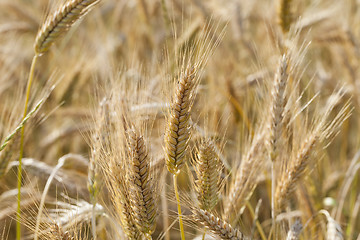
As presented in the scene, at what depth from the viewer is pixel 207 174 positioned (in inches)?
47.4

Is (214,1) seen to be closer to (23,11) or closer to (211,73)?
(211,73)

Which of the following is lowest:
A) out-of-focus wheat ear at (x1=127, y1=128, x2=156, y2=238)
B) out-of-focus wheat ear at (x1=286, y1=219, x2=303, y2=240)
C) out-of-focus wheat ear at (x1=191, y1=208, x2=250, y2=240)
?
out-of-focus wheat ear at (x1=286, y1=219, x2=303, y2=240)

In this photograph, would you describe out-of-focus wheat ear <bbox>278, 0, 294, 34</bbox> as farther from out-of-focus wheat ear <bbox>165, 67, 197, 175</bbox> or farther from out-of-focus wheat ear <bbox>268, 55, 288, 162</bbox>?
out-of-focus wheat ear <bbox>165, 67, 197, 175</bbox>

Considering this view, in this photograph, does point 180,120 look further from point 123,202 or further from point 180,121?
point 123,202

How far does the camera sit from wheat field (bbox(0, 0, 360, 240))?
1.21m

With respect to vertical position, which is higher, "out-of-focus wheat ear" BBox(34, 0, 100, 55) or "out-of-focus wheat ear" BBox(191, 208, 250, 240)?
"out-of-focus wheat ear" BBox(34, 0, 100, 55)

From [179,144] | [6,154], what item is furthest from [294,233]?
[6,154]

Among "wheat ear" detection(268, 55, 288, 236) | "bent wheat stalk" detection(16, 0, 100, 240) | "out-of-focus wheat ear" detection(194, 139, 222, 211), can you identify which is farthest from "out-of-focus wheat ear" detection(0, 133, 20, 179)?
"wheat ear" detection(268, 55, 288, 236)

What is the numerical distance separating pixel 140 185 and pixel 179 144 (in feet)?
0.50

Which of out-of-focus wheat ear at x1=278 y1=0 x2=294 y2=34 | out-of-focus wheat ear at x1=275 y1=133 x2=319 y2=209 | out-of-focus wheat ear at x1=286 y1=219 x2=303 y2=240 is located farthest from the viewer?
out-of-focus wheat ear at x1=278 y1=0 x2=294 y2=34

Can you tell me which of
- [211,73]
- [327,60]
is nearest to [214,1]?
[211,73]

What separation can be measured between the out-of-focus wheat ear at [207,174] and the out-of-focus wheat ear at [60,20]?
2.15 ft

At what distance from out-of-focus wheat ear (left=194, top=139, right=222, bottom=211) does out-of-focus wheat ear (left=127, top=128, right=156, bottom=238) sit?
14cm

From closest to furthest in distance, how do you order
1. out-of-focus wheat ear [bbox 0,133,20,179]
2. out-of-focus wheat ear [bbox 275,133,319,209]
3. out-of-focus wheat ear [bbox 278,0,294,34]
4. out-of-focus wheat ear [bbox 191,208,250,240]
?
out-of-focus wheat ear [bbox 191,208,250,240]
out-of-focus wheat ear [bbox 275,133,319,209]
out-of-focus wheat ear [bbox 0,133,20,179]
out-of-focus wheat ear [bbox 278,0,294,34]
